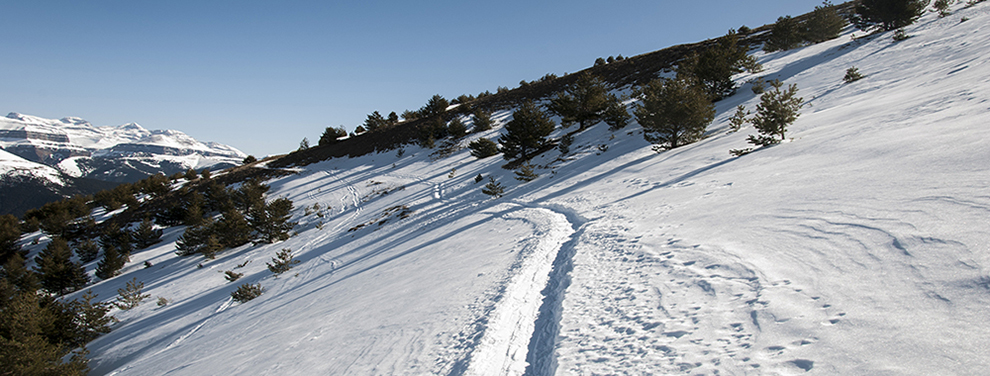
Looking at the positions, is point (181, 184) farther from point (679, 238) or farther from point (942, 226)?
point (942, 226)

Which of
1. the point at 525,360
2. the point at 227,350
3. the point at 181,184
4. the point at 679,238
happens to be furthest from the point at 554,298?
the point at 181,184

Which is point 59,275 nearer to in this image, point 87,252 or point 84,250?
point 87,252

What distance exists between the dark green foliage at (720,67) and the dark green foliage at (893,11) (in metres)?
6.87

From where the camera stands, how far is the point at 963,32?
1388 centimetres

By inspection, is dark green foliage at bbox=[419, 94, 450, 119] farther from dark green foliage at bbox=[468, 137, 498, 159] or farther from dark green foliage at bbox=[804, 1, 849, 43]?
dark green foliage at bbox=[804, 1, 849, 43]

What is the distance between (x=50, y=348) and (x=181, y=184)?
41325 mm

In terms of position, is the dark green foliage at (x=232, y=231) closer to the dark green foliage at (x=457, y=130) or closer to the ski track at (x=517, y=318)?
the ski track at (x=517, y=318)

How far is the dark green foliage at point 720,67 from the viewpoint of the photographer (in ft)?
62.3

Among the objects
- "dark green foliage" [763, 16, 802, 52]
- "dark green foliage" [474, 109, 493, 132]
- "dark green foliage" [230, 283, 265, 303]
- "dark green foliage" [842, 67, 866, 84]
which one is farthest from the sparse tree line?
"dark green foliage" [763, 16, 802, 52]

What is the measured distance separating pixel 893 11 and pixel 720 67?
412 inches

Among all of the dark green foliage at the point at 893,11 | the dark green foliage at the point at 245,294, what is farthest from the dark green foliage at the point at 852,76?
the dark green foliage at the point at 245,294

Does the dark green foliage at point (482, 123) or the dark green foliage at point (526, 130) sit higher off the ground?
the dark green foliage at point (482, 123)

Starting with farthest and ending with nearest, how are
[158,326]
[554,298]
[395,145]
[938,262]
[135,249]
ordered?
[395,145], [135,249], [158,326], [554,298], [938,262]

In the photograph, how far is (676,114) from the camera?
14.2 meters
